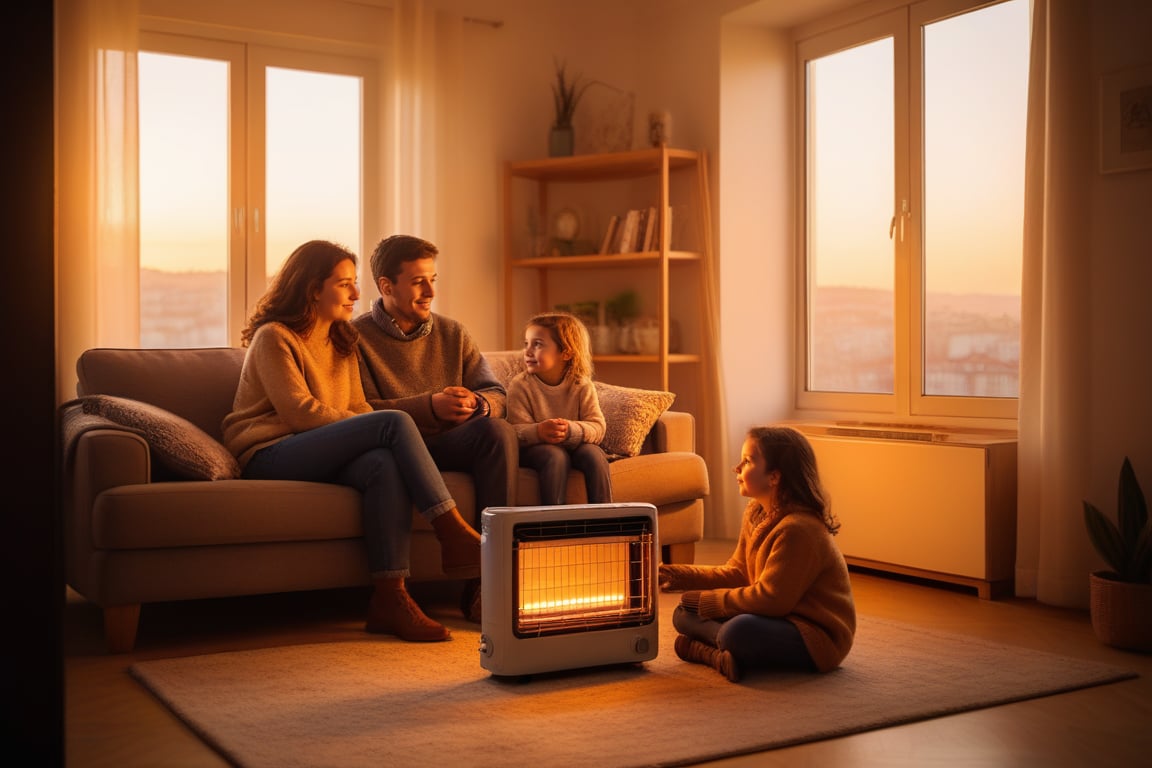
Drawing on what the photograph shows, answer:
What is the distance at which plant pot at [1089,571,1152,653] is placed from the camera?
3.00 meters

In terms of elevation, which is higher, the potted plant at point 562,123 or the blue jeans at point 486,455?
the potted plant at point 562,123

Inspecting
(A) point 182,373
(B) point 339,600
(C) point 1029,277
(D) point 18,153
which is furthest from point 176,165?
(D) point 18,153

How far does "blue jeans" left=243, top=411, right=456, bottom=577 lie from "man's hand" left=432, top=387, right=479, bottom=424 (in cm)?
30

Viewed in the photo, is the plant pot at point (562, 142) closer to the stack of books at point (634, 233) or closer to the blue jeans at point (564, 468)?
the stack of books at point (634, 233)

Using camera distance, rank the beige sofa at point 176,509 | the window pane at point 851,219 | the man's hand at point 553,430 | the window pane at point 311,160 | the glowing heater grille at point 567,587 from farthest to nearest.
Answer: the window pane at point 311,160
the window pane at point 851,219
the man's hand at point 553,430
the beige sofa at point 176,509
the glowing heater grille at point 567,587


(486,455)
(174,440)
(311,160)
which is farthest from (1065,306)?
(311,160)

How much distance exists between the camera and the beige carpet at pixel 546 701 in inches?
83.8

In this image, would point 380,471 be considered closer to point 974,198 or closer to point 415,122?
point 415,122

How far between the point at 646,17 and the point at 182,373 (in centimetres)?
Answer: 283

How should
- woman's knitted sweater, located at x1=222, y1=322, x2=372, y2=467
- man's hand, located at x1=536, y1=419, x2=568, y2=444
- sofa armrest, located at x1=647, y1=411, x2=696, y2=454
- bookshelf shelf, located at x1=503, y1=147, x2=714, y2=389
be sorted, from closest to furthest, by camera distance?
woman's knitted sweater, located at x1=222, y1=322, x2=372, y2=467, man's hand, located at x1=536, y1=419, x2=568, y2=444, sofa armrest, located at x1=647, y1=411, x2=696, y2=454, bookshelf shelf, located at x1=503, y1=147, x2=714, y2=389

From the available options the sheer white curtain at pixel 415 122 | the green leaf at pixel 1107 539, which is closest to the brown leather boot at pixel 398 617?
the green leaf at pixel 1107 539

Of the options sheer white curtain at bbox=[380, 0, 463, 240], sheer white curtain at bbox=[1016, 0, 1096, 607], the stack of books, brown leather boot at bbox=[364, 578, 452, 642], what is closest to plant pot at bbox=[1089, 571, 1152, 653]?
sheer white curtain at bbox=[1016, 0, 1096, 607]

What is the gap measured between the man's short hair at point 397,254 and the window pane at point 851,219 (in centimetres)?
197

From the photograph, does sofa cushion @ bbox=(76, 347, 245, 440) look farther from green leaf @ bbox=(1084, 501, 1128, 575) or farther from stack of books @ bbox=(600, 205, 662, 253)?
green leaf @ bbox=(1084, 501, 1128, 575)
